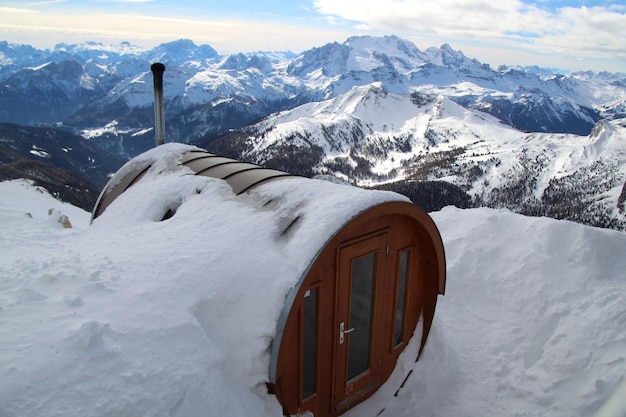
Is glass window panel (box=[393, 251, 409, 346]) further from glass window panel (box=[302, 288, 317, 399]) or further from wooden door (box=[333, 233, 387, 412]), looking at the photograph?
glass window panel (box=[302, 288, 317, 399])

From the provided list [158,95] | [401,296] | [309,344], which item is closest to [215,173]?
[309,344]

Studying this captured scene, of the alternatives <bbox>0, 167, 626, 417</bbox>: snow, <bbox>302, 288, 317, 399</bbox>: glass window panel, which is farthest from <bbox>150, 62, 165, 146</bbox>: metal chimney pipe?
<bbox>302, 288, 317, 399</bbox>: glass window panel

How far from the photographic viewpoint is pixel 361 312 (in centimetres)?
737

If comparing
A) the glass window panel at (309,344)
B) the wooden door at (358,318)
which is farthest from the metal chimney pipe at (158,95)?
the glass window panel at (309,344)

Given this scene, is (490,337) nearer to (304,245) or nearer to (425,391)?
(425,391)

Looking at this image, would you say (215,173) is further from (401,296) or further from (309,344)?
(401,296)

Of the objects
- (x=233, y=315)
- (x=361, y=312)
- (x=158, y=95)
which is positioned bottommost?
(x=361, y=312)

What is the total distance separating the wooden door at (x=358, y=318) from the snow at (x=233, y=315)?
499 mm

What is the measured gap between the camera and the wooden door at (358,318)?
6898 millimetres

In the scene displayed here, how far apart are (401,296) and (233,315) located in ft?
12.5

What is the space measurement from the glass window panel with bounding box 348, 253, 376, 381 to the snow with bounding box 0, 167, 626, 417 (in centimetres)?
84

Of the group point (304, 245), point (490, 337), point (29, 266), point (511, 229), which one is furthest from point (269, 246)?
point (511, 229)

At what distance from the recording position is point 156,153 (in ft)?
40.2

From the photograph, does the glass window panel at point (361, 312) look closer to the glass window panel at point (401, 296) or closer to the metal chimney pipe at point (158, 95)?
the glass window panel at point (401, 296)
